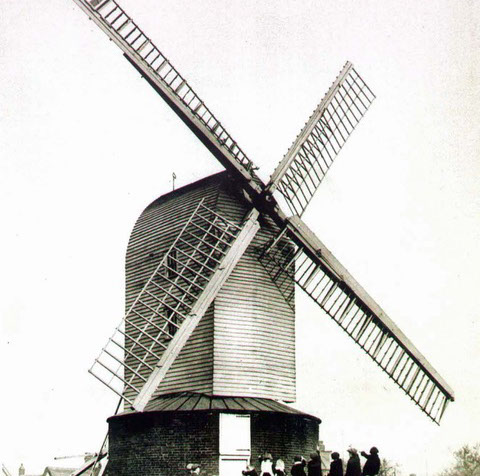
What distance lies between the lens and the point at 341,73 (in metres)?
21.1

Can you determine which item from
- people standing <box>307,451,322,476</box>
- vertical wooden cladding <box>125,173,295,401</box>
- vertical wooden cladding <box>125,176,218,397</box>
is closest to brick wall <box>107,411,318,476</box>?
vertical wooden cladding <box>125,173,295,401</box>

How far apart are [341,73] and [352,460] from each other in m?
11.8

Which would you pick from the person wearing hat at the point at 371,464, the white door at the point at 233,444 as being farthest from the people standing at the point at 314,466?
the white door at the point at 233,444

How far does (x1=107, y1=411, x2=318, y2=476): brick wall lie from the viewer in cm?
1691

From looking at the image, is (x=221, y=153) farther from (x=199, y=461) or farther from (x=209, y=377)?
(x=199, y=461)

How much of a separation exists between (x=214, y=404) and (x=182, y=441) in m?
1.10

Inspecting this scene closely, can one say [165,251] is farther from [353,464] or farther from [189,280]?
[353,464]

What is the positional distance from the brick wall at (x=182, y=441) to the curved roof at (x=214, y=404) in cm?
13

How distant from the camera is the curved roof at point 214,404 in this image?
17.2 m

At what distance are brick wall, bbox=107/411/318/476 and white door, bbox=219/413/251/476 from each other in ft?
0.47

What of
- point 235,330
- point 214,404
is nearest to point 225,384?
point 214,404

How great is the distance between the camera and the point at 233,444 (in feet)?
55.7

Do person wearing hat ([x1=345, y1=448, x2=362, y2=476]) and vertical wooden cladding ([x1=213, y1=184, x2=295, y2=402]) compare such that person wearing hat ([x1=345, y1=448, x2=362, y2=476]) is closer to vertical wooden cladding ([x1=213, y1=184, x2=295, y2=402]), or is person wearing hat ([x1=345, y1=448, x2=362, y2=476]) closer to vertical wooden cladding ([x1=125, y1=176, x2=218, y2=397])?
vertical wooden cladding ([x1=213, y1=184, x2=295, y2=402])

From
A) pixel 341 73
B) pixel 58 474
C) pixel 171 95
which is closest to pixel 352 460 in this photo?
pixel 171 95
